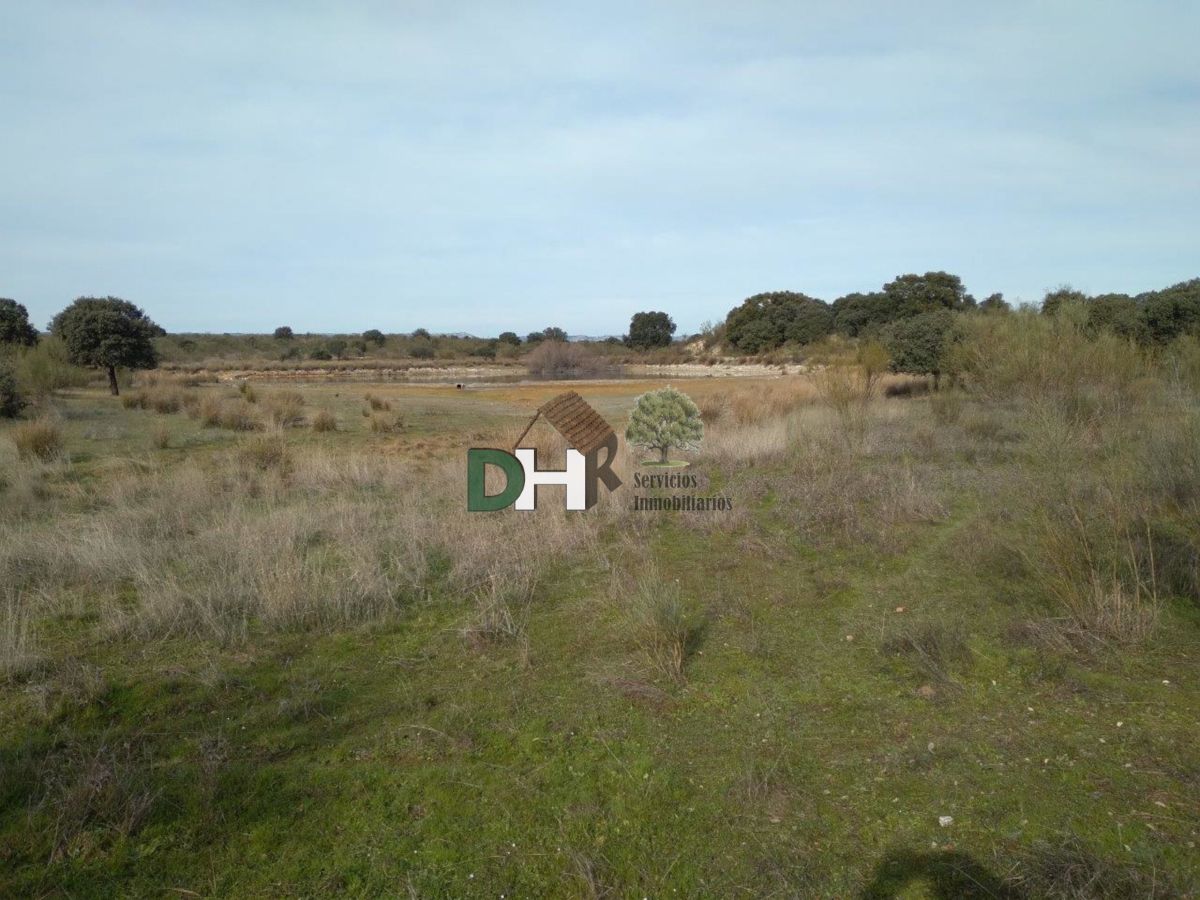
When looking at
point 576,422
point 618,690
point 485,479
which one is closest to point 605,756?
point 618,690

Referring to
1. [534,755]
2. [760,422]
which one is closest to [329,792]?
[534,755]

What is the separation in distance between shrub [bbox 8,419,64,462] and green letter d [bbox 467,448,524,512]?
21.7 feet

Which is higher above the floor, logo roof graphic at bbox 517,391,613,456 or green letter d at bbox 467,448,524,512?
logo roof graphic at bbox 517,391,613,456

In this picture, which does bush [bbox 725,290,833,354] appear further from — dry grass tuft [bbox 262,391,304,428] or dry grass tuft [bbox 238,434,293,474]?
dry grass tuft [bbox 238,434,293,474]

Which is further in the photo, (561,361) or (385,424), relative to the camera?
(561,361)

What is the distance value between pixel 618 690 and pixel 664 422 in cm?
770

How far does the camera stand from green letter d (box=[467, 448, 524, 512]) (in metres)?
9.52

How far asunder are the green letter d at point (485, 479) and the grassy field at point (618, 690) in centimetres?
40

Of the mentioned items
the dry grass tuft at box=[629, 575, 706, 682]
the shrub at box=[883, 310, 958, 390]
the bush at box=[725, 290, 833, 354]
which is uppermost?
the bush at box=[725, 290, 833, 354]

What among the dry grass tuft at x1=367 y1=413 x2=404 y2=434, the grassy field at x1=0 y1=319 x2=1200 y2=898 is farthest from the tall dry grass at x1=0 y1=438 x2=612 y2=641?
the dry grass tuft at x1=367 y1=413 x2=404 y2=434

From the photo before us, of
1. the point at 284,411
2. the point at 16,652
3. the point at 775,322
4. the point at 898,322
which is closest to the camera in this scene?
the point at 16,652

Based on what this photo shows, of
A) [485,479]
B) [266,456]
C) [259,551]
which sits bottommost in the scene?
[259,551]

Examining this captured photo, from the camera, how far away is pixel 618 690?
4.63 meters

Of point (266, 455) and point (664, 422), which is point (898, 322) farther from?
point (266, 455)
